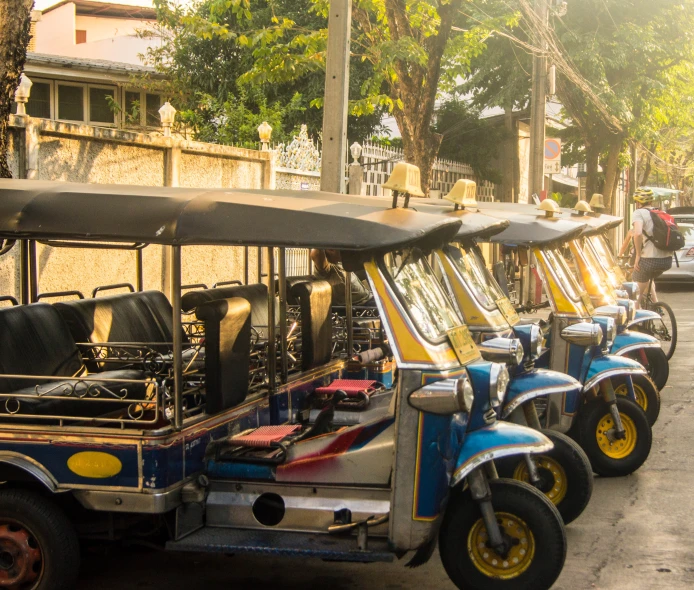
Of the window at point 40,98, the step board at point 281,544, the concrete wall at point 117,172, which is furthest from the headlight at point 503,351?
the window at point 40,98

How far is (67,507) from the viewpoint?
187 inches

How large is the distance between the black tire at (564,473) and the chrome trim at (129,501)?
71.8 inches

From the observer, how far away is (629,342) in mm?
7820

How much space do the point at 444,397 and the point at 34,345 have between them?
94.5 inches

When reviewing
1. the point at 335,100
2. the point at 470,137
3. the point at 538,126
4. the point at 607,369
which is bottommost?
the point at 607,369

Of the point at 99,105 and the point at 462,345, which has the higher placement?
the point at 99,105

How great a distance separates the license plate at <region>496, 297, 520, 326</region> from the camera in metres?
6.51

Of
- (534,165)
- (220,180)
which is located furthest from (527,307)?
(534,165)

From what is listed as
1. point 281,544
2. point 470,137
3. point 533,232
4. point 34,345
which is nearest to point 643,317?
point 533,232

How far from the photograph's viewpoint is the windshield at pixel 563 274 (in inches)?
291

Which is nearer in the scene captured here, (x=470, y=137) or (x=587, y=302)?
(x=587, y=302)

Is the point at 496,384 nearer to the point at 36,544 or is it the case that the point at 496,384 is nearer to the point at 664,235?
the point at 36,544

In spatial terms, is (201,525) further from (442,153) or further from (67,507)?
(442,153)

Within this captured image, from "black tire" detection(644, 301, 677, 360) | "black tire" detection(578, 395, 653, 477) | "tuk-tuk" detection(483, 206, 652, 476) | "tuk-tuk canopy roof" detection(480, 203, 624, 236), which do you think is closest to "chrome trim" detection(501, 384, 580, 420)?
"tuk-tuk" detection(483, 206, 652, 476)
